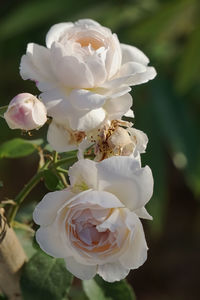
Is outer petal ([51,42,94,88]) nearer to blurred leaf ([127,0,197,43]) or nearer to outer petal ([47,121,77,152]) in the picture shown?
outer petal ([47,121,77,152])

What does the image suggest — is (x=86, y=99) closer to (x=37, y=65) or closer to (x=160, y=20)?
(x=37, y=65)

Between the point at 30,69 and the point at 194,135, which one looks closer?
the point at 30,69

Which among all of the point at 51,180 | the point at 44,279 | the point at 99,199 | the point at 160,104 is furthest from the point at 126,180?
the point at 160,104

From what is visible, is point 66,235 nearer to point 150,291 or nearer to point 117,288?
point 117,288

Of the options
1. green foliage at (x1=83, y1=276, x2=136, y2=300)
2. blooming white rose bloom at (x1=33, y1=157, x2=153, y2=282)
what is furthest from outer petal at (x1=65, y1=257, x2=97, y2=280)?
green foliage at (x1=83, y1=276, x2=136, y2=300)

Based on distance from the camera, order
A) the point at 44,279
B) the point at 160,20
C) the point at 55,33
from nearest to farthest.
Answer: the point at 55,33, the point at 44,279, the point at 160,20

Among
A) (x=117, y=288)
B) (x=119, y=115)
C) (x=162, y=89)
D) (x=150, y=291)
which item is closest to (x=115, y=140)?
(x=119, y=115)

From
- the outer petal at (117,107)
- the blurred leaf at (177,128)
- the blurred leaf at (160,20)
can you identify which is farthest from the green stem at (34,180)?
the blurred leaf at (160,20)
